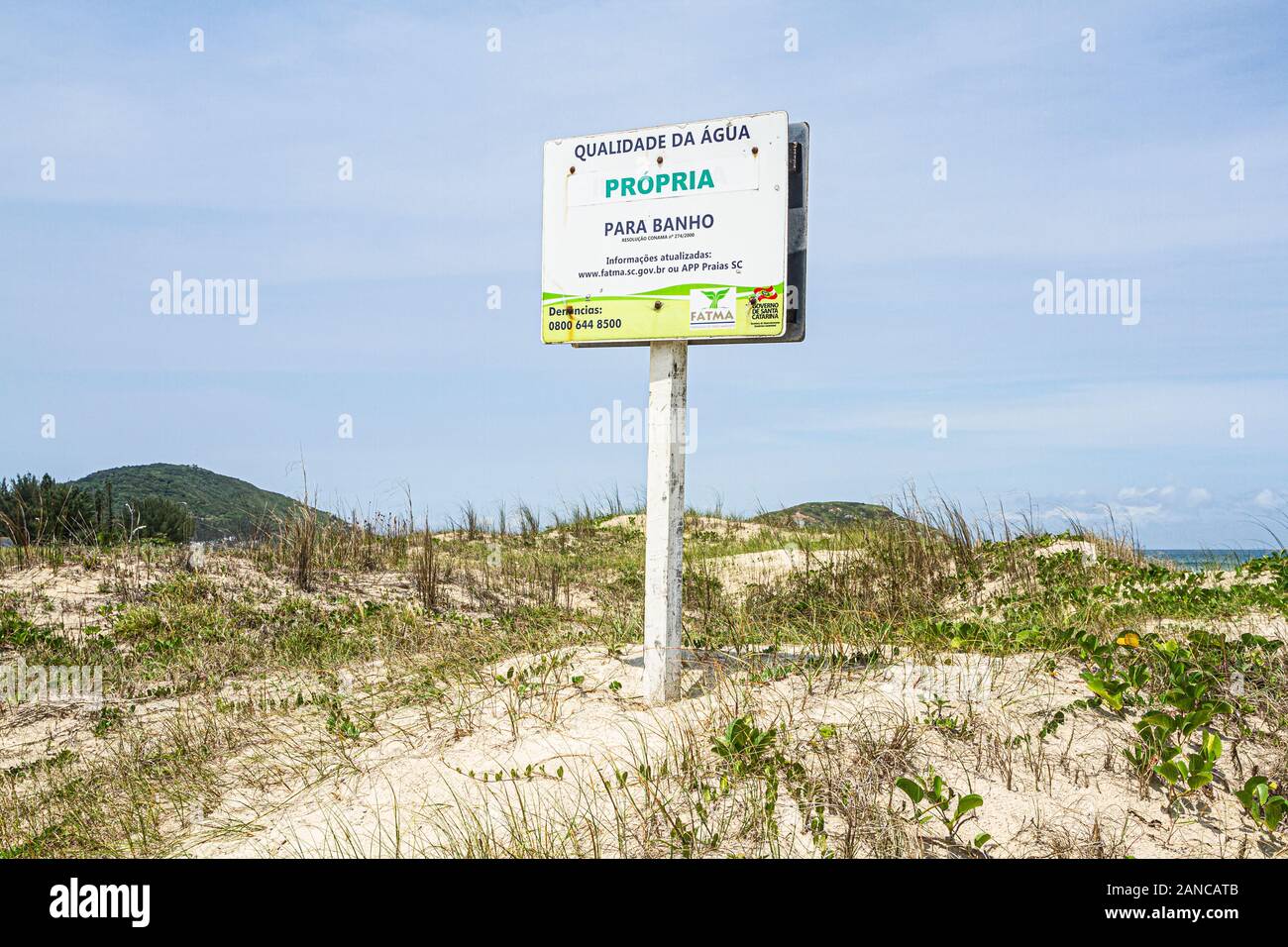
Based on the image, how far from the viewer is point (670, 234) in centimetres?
512

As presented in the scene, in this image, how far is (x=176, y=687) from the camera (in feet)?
24.2

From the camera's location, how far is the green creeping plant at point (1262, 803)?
371cm

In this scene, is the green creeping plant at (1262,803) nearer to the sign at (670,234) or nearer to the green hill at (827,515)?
the sign at (670,234)

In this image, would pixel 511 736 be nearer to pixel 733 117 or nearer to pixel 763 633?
pixel 763 633

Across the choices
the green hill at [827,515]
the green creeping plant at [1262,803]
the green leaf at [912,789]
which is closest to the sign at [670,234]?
the green leaf at [912,789]

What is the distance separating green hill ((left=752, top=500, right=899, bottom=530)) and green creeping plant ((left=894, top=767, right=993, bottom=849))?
24.6ft

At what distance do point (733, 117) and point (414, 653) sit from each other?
4451 millimetres

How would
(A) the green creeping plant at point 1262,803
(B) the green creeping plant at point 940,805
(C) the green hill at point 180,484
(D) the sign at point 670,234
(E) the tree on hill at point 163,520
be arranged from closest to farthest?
(B) the green creeping plant at point 940,805, (A) the green creeping plant at point 1262,803, (D) the sign at point 670,234, (E) the tree on hill at point 163,520, (C) the green hill at point 180,484

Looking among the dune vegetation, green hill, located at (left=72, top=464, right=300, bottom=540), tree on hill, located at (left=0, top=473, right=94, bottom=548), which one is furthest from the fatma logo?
green hill, located at (left=72, top=464, right=300, bottom=540)

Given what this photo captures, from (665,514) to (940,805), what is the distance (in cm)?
208

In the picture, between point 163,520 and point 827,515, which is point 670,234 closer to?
point 827,515

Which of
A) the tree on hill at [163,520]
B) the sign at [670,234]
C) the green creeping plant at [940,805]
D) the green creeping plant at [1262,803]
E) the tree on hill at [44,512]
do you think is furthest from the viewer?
the tree on hill at [163,520]

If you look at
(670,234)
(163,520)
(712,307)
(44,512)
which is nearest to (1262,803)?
(712,307)
